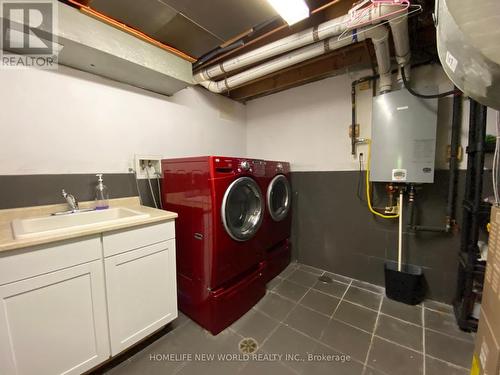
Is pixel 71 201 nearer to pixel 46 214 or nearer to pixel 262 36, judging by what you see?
pixel 46 214

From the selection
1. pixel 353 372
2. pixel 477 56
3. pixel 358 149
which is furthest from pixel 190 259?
pixel 358 149

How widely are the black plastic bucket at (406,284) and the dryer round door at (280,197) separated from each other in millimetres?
1035

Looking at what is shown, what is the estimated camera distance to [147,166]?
1.84 metres

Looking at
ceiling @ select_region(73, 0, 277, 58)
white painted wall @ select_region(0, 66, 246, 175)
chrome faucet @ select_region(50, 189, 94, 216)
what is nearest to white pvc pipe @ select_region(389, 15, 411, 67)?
ceiling @ select_region(73, 0, 277, 58)

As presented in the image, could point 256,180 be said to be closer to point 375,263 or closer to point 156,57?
point 156,57

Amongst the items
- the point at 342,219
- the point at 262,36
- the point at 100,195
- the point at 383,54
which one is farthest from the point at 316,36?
Result: the point at 100,195

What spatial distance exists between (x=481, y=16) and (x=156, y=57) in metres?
1.71

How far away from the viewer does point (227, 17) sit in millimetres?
1442

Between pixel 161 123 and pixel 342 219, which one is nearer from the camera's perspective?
pixel 161 123

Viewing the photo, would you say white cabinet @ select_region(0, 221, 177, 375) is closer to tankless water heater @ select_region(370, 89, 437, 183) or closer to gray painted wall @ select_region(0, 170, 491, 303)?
gray painted wall @ select_region(0, 170, 491, 303)

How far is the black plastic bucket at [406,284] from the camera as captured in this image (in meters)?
1.69

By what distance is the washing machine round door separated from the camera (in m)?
1.53

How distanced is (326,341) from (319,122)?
1978 mm

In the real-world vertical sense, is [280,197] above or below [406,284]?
above
